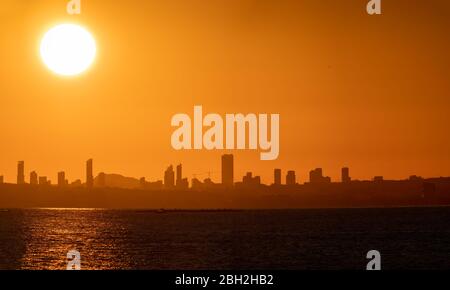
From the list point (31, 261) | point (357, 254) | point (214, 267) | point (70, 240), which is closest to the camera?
point (214, 267)

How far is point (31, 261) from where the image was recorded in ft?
410

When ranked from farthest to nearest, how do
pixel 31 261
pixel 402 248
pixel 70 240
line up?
pixel 70 240
pixel 402 248
pixel 31 261
